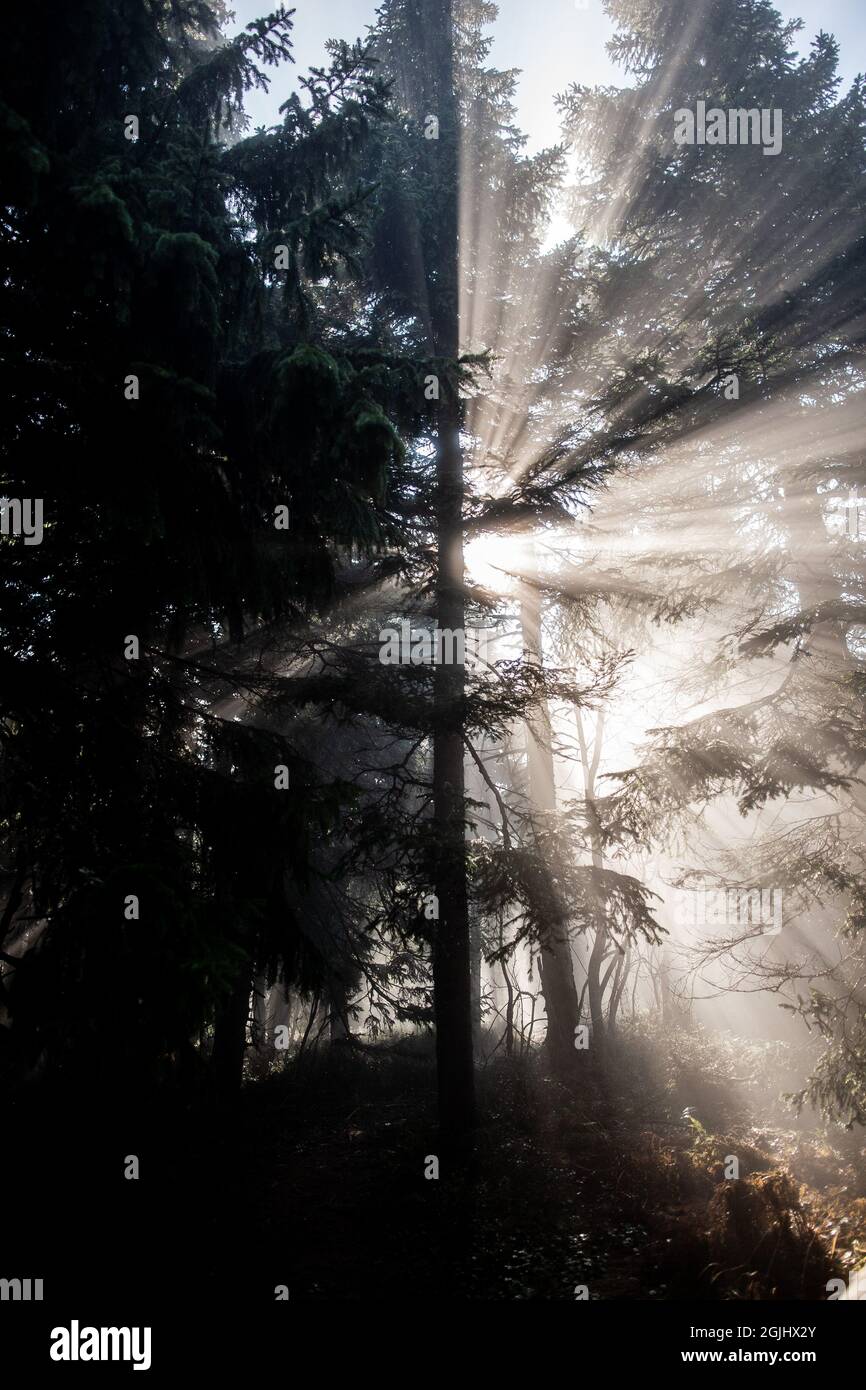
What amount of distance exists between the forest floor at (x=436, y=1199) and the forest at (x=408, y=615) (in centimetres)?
7

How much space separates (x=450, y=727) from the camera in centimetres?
966

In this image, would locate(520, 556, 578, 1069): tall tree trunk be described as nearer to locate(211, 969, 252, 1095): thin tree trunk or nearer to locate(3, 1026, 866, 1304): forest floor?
locate(3, 1026, 866, 1304): forest floor

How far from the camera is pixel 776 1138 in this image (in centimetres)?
1336

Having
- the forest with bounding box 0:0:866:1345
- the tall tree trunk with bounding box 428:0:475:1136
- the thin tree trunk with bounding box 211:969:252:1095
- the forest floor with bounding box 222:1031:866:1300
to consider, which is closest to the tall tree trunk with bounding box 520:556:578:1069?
the forest with bounding box 0:0:866:1345

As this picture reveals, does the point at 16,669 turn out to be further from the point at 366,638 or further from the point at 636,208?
the point at 636,208

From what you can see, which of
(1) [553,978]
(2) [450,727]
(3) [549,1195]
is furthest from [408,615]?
(3) [549,1195]

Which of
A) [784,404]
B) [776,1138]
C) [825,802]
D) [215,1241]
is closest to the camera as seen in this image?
[215,1241]

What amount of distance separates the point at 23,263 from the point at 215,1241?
10.4 m

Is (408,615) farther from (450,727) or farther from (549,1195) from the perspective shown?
(549,1195)

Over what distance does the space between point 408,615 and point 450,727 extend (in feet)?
7.91

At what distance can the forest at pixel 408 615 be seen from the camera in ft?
17.4

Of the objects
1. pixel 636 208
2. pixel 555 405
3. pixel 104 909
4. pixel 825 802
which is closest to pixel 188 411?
pixel 104 909

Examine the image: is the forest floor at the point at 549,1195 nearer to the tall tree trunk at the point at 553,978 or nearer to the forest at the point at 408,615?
the forest at the point at 408,615

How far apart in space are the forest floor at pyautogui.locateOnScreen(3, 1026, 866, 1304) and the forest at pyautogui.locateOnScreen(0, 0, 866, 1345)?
66 mm
